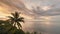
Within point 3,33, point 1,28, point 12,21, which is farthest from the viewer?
point 1,28

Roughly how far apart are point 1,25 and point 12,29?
1081 inches

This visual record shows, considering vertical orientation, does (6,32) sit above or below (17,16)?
below

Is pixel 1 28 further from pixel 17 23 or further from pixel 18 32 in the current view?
pixel 17 23

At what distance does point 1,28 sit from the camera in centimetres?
12712

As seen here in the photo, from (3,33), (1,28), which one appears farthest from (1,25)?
(3,33)

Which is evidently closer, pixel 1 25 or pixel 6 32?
pixel 6 32

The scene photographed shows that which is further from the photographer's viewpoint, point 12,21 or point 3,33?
point 3,33

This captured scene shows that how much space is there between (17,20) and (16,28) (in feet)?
29.9

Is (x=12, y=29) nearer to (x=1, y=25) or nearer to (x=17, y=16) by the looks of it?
(x=17, y=16)

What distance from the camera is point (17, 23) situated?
349 ft

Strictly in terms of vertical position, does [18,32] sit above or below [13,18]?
below

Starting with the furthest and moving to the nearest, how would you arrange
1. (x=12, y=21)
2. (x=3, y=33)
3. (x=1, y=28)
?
(x=1, y=28) < (x=3, y=33) < (x=12, y=21)

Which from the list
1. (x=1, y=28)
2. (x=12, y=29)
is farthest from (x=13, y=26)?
(x=1, y=28)

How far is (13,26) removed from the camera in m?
110
